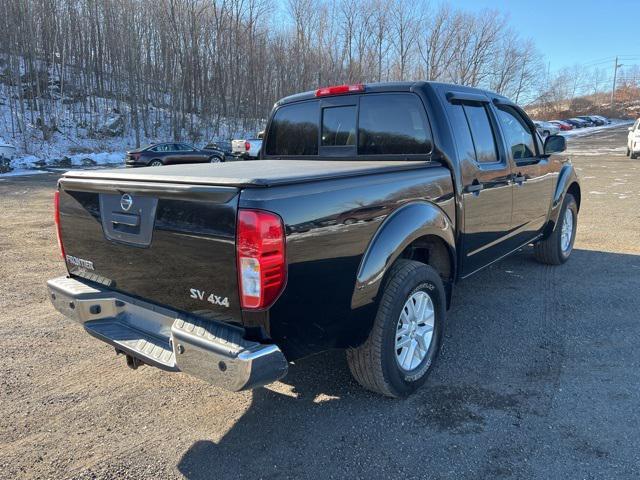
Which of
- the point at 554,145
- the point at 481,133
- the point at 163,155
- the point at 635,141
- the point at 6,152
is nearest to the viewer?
the point at 481,133

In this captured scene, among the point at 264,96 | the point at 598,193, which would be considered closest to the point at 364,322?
the point at 598,193

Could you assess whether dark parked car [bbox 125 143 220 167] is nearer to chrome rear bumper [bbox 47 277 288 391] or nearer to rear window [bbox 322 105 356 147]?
rear window [bbox 322 105 356 147]

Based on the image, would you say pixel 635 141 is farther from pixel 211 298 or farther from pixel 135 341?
pixel 135 341

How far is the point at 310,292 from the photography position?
7.69ft

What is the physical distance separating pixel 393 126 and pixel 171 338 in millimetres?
2317

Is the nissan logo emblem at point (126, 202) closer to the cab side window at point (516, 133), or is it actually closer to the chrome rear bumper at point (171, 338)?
the chrome rear bumper at point (171, 338)

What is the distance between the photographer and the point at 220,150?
26984mm

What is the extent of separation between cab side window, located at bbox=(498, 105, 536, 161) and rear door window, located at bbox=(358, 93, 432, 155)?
1.14 meters

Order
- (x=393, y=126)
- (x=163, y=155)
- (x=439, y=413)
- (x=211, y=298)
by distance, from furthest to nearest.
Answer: (x=163, y=155)
(x=393, y=126)
(x=439, y=413)
(x=211, y=298)

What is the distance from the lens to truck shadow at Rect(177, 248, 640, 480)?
8.13ft

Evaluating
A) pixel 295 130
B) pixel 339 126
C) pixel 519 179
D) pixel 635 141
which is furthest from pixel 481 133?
pixel 635 141

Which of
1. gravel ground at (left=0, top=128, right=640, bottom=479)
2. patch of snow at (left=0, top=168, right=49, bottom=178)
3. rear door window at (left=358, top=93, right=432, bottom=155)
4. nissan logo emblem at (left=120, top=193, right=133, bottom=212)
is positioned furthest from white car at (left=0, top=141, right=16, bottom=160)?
nissan logo emblem at (left=120, top=193, right=133, bottom=212)

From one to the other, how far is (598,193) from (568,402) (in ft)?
35.6

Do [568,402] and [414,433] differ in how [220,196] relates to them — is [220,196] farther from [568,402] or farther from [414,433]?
[568,402]
